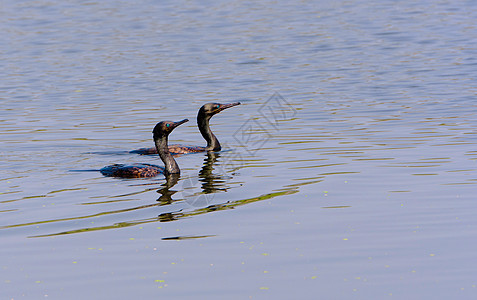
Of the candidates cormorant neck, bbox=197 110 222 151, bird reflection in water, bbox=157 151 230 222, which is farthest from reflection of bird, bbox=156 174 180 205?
cormorant neck, bbox=197 110 222 151

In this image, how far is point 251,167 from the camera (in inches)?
575

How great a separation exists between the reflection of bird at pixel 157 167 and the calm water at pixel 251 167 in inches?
13.0

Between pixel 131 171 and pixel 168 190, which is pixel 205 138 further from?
pixel 168 190

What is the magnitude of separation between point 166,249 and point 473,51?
→ 2229 cm

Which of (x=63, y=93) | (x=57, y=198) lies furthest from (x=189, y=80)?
(x=57, y=198)

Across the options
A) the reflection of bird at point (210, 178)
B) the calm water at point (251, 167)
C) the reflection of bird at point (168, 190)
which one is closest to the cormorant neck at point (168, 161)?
the reflection of bird at point (168, 190)

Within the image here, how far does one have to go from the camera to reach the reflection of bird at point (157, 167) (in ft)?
45.6

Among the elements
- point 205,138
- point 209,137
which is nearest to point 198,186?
point 209,137

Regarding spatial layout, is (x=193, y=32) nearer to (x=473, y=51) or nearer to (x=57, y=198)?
(x=473, y=51)

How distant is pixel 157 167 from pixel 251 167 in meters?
1.62

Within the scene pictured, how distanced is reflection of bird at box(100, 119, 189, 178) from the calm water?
1.09 ft

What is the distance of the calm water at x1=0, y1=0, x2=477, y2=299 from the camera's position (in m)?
8.53

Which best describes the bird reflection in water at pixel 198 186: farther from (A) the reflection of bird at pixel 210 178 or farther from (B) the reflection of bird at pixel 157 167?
(B) the reflection of bird at pixel 157 167

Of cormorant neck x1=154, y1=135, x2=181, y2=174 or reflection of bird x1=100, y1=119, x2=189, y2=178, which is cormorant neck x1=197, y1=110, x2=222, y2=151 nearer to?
reflection of bird x1=100, y1=119, x2=189, y2=178
